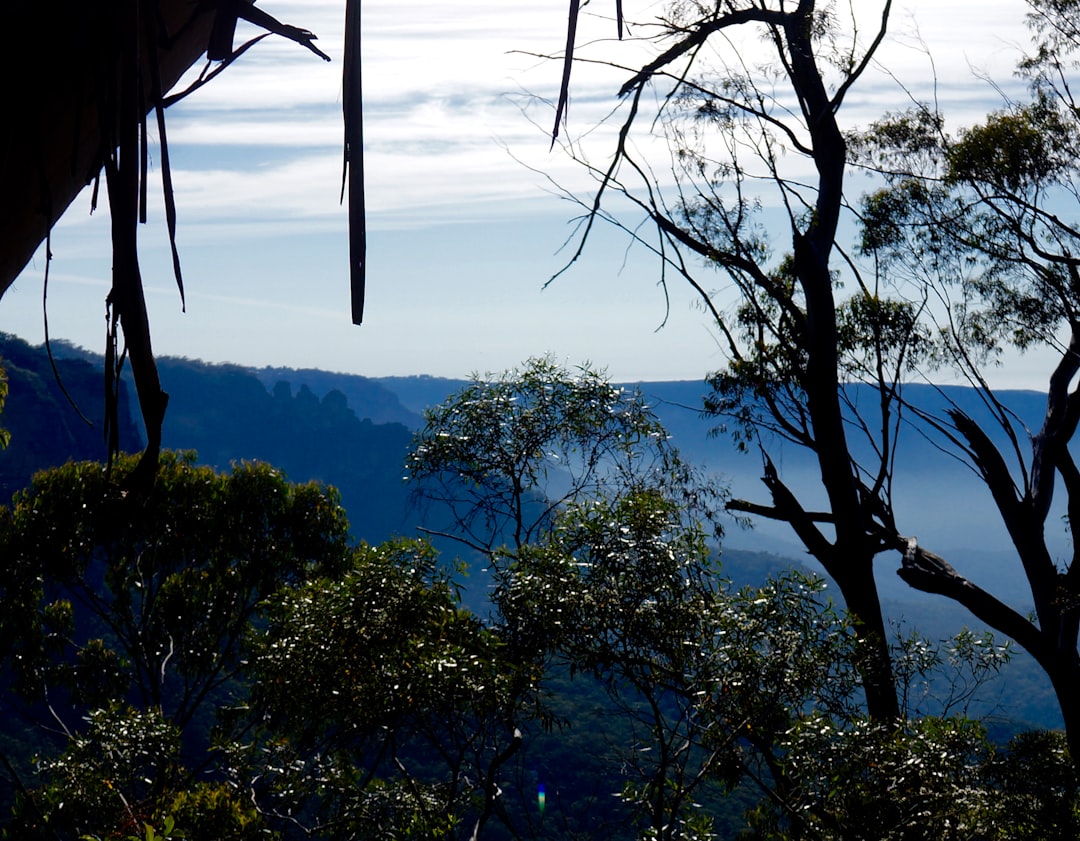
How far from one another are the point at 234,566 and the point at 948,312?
351 inches

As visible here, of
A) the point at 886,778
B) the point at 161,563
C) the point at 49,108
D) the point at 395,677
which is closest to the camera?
the point at 49,108

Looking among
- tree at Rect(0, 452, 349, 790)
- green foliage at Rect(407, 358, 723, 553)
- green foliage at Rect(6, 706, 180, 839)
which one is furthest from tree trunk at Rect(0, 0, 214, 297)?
tree at Rect(0, 452, 349, 790)

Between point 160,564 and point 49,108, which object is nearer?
A: point 49,108

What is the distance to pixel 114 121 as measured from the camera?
667 millimetres

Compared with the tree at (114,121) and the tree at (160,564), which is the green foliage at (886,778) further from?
the tree at (160,564)

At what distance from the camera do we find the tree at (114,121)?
1.97 ft

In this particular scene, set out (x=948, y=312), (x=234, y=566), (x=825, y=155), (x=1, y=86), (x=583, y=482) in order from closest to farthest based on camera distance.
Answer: (x=1, y=86)
(x=583, y=482)
(x=825, y=155)
(x=948, y=312)
(x=234, y=566)

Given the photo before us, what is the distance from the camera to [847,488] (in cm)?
998

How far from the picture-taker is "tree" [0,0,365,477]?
23.7 inches

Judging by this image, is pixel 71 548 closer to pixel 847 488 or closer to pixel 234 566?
pixel 234 566

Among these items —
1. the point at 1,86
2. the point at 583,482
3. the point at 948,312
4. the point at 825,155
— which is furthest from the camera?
the point at 948,312

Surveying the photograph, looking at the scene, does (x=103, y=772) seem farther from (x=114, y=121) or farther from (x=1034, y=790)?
(x=114, y=121)

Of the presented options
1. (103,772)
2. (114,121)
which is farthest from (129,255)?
(103,772)

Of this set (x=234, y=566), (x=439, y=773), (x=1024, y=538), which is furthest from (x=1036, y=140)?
(x=439, y=773)
